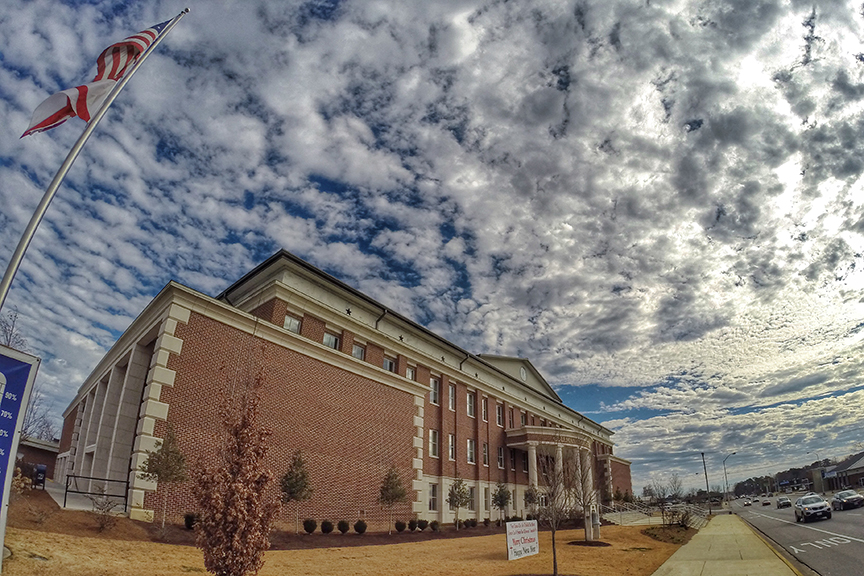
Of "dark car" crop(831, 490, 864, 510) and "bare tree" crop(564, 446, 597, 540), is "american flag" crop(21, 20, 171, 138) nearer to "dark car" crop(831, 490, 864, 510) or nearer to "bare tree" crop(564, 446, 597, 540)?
"bare tree" crop(564, 446, 597, 540)

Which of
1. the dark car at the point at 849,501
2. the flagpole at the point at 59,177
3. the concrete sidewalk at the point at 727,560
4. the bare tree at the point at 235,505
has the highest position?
the flagpole at the point at 59,177

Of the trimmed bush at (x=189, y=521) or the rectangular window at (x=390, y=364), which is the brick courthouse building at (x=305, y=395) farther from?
the trimmed bush at (x=189, y=521)

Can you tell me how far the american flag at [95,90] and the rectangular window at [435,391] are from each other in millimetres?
31236

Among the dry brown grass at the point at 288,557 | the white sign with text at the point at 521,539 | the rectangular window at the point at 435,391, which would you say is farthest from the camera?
the rectangular window at the point at 435,391

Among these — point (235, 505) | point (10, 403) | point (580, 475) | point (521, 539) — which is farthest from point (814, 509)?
point (10, 403)

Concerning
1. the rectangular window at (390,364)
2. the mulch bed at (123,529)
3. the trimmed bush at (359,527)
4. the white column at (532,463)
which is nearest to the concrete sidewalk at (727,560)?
the mulch bed at (123,529)

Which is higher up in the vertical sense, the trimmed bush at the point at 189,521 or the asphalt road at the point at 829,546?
the trimmed bush at the point at 189,521

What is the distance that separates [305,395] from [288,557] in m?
8.94

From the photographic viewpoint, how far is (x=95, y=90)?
9.70m

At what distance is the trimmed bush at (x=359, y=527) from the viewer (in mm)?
23719

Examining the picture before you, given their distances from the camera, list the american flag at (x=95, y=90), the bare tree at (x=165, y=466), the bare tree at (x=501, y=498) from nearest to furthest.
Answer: the american flag at (x=95, y=90) → the bare tree at (x=165, y=466) → the bare tree at (x=501, y=498)

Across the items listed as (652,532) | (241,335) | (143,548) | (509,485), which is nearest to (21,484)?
(143,548)

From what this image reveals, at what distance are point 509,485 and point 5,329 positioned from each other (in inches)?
1760

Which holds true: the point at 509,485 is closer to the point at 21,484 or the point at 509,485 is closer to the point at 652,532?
the point at 652,532
